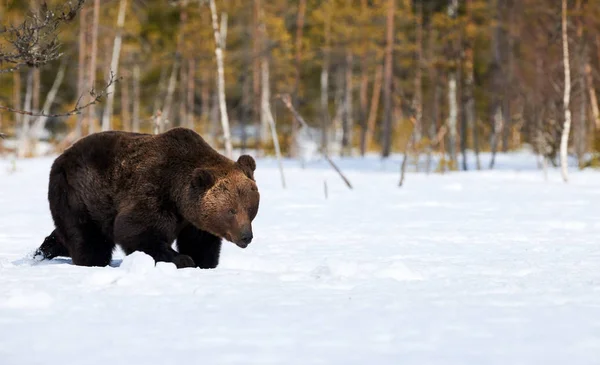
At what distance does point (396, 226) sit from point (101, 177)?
5.10 metres

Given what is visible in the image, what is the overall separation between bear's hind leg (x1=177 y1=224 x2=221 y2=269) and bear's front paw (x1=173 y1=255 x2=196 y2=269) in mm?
368

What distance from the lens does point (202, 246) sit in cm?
696

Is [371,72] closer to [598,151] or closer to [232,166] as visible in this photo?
[598,151]

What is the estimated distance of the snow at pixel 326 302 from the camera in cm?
391

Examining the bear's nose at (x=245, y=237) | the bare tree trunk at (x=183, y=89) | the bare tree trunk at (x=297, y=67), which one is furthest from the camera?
the bare tree trunk at (x=183, y=89)

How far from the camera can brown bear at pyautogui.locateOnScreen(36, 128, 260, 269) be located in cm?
646

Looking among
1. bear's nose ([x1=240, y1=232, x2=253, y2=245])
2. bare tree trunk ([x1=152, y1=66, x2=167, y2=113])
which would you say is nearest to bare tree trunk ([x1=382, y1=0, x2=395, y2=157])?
bare tree trunk ([x1=152, y1=66, x2=167, y2=113])

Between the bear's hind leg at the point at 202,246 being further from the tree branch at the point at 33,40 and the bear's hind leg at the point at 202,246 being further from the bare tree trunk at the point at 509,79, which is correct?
the bare tree trunk at the point at 509,79

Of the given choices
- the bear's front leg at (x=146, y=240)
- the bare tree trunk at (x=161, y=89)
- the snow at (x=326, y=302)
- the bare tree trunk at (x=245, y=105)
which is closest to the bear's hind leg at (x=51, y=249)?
the snow at (x=326, y=302)

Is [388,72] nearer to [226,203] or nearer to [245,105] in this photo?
[245,105]

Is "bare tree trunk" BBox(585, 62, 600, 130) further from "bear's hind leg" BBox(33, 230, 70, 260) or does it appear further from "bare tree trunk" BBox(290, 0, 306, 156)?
"bear's hind leg" BBox(33, 230, 70, 260)

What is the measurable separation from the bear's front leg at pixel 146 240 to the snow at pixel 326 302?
0.39 m

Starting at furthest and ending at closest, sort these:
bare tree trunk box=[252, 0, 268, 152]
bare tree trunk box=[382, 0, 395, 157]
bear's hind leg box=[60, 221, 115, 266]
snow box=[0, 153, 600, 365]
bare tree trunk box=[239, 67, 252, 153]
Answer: bare tree trunk box=[239, 67, 252, 153], bare tree trunk box=[252, 0, 268, 152], bare tree trunk box=[382, 0, 395, 157], bear's hind leg box=[60, 221, 115, 266], snow box=[0, 153, 600, 365]

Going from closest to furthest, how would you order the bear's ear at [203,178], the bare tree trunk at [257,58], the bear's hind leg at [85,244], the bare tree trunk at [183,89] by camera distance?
the bear's ear at [203,178]
the bear's hind leg at [85,244]
the bare tree trunk at [257,58]
the bare tree trunk at [183,89]
